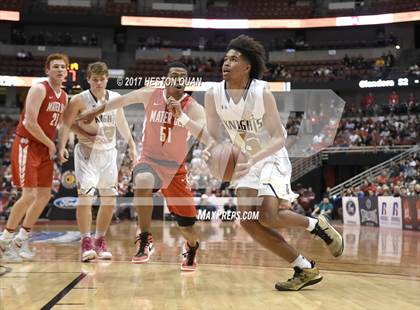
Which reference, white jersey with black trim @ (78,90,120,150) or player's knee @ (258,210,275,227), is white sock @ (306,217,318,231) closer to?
player's knee @ (258,210,275,227)

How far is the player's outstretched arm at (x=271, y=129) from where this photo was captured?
393 cm

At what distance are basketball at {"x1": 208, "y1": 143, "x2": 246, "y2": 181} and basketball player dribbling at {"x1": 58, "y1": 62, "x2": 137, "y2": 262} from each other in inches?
63.5

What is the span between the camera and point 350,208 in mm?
16344

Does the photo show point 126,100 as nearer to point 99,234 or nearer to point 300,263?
point 99,234

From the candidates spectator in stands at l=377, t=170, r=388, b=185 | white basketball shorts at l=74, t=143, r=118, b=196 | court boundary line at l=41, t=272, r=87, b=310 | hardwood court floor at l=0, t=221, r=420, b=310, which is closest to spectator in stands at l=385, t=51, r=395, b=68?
spectator in stands at l=377, t=170, r=388, b=185

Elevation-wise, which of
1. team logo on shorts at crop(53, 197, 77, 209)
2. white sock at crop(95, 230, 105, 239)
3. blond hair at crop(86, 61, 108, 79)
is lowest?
team logo on shorts at crop(53, 197, 77, 209)

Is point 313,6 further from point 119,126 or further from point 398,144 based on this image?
point 119,126

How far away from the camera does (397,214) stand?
1423 centimetres

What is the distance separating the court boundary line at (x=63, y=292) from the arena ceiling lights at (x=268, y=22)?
22.4 m

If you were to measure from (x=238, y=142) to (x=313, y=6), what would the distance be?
25.6 meters

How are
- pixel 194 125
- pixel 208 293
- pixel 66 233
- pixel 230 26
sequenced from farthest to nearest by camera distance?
pixel 230 26
pixel 66 233
pixel 194 125
pixel 208 293

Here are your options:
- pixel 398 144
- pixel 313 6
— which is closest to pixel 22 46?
pixel 313 6

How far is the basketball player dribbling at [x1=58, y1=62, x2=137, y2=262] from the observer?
5355mm

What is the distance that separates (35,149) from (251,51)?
8.21 feet
